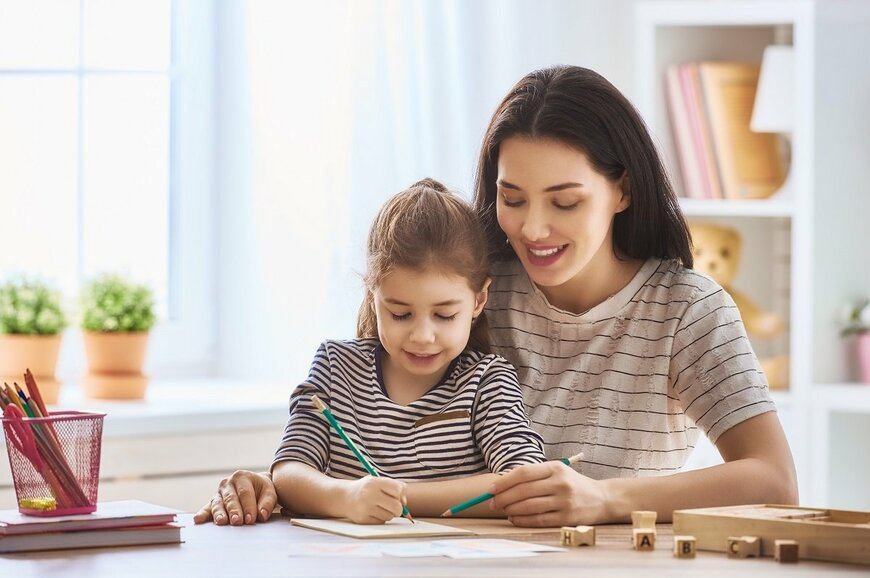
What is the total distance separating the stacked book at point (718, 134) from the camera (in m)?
3.29

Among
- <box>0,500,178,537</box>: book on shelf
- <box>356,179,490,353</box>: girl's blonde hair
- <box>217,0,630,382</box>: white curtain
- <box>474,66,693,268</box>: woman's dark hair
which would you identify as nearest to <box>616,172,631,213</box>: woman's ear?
<box>474,66,693,268</box>: woman's dark hair

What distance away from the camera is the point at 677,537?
1.42 meters

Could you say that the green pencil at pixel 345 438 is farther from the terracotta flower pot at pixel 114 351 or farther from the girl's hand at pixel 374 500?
the terracotta flower pot at pixel 114 351

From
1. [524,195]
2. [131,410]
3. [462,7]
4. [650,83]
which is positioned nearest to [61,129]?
[131,410]

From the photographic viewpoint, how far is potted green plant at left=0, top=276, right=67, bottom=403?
2789 millimetres

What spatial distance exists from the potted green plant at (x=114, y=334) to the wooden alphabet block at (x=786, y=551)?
1826 mm

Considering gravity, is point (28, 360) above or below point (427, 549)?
above

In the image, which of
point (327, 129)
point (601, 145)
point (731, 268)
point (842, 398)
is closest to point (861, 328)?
point (842, 398)

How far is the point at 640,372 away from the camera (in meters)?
1.96

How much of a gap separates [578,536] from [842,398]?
6.26 ft

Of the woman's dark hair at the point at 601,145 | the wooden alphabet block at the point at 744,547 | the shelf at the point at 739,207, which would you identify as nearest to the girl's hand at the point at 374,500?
the wooden alphabet block at the point at 744,547

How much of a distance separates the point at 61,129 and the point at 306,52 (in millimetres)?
597

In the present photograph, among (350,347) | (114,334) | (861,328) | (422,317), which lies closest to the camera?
(422,317)

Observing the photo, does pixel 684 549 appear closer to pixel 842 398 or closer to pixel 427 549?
pixel 427 549
